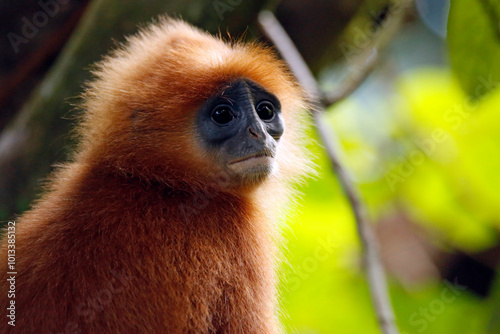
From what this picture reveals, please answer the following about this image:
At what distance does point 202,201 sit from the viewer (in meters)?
3.31

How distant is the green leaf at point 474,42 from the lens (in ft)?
8.13

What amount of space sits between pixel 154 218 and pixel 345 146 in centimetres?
324

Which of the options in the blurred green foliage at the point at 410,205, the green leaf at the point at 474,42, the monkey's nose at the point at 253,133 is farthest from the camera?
the blurred green foliage at the point at 410,205

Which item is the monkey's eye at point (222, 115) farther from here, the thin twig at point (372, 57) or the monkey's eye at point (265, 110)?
the thin twig at point (372, 57)

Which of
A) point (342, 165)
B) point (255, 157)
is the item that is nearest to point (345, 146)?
point (342, 165)

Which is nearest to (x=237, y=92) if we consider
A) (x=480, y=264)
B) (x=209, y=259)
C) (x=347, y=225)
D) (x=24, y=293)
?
(x=209, y=259)

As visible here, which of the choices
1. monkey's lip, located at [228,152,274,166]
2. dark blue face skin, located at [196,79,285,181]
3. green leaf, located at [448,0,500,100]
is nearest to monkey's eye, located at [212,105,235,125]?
dark blue face skin, located at [196,79,285,181]

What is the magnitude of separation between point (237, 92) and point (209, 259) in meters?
1.04

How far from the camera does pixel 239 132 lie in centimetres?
345

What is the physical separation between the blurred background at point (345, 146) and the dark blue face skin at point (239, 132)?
78 centimetres

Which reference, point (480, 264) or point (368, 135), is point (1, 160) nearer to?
point (368, 135)

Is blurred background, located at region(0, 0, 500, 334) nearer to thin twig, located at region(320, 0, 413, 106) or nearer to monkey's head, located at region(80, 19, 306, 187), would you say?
thin twig, located at region(320, 0, 413, 106)

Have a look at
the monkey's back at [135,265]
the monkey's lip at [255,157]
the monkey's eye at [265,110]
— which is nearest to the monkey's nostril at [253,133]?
the monkey's lip at [255,157]

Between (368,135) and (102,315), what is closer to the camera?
(102,315)
